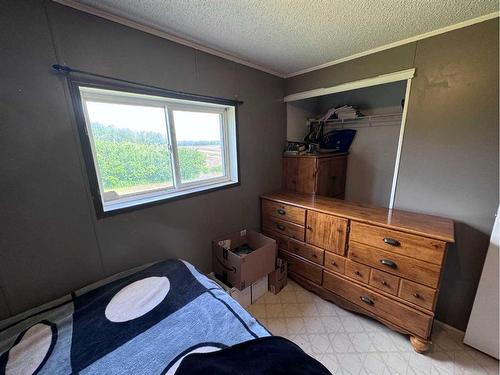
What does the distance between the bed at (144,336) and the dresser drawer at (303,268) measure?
3.49ft

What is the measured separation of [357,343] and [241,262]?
105 cm

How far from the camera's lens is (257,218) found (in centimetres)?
235

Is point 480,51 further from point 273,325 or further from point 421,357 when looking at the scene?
point 273,325

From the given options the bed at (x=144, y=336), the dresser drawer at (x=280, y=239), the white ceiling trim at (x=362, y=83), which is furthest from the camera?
the dresser drawer at (x=280, y=239)

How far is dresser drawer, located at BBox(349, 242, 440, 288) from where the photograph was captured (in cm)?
131

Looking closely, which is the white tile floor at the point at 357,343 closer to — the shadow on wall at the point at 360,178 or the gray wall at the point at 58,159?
the gray wall at the point at 58,159

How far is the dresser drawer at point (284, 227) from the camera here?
1.99 meters

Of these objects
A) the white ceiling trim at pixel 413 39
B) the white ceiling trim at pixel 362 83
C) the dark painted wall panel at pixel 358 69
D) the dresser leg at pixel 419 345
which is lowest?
the dresser leg at pixel 419 345

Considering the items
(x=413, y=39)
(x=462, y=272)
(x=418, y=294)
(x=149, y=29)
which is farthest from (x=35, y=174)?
(x=462, y=272)

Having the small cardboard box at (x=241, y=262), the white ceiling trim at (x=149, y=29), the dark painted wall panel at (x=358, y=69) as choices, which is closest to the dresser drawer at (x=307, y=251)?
the small cardboard box at (x=241, y=262)

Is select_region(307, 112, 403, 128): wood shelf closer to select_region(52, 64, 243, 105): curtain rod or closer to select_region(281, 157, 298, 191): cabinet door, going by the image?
select_region(281, 157, 298, 191): cabinet door

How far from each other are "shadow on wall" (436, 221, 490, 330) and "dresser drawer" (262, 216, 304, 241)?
1.14m

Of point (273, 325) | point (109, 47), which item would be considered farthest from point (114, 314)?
point (109, 47)

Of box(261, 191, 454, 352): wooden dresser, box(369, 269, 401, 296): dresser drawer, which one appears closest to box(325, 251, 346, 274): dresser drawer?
box(261, 191, 454, 352): wooden dresser
